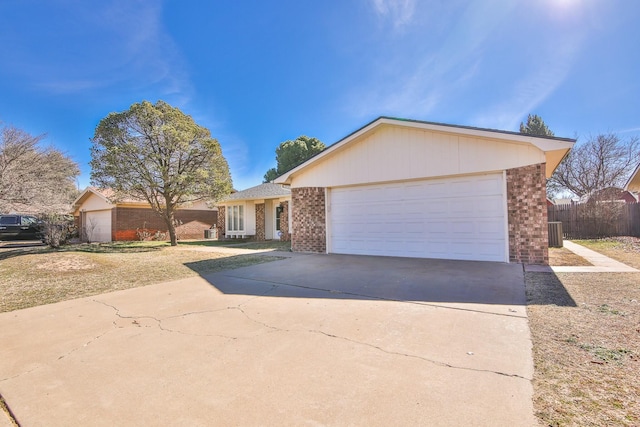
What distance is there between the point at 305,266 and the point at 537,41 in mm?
9224

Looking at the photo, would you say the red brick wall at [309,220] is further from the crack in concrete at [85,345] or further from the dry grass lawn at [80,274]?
the crack in concrete at [85,345]

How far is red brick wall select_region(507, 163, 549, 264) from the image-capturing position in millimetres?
7504

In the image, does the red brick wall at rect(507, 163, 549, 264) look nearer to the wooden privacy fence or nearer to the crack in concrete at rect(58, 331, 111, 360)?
the crack in concrete at rect(58, 331, 111, 360)

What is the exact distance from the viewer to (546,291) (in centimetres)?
516

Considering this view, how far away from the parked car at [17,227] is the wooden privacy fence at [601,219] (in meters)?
31.0

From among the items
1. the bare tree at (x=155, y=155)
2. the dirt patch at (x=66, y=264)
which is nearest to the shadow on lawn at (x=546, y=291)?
the dirt patch at (x=66, y=264)

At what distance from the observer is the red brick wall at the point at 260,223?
18703mm

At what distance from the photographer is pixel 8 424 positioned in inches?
80.4

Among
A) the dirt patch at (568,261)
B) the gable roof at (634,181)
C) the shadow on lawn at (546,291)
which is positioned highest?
the gable roof at (634,181)

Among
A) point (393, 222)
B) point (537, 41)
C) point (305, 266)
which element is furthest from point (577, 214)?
point (305, 266)

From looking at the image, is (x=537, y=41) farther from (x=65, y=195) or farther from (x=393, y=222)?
(x=65, y=195)

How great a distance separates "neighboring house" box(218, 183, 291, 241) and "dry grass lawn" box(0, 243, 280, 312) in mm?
7373

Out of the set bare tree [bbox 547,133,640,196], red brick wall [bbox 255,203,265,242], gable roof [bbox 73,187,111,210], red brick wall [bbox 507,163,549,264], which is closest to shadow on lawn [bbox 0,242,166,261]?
gable roof [bbox 73,187,111,210]

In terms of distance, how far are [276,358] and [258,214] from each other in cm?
1644
